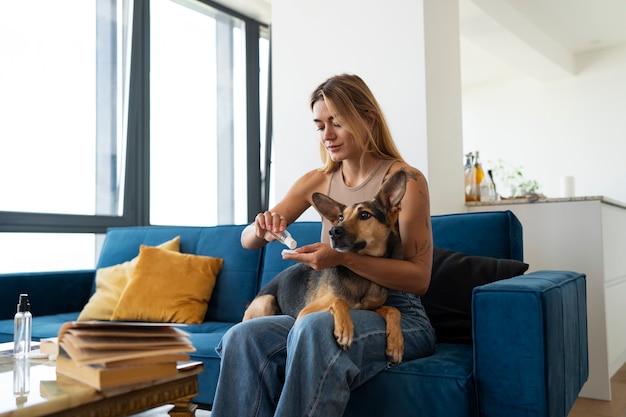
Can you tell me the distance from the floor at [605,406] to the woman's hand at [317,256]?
1715mm

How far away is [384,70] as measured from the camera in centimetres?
304

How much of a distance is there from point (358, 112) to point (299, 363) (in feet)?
2.44

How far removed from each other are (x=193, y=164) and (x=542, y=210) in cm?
261

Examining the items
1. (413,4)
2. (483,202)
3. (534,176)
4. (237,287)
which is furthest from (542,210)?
(534,176)

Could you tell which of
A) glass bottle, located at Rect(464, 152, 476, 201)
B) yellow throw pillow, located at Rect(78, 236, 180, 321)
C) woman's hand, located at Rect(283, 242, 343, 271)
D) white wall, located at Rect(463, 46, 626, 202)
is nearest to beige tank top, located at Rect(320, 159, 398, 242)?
woman's hand, located at Rect(283, 242, 343, 271)

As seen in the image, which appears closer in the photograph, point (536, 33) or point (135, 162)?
point (135, 162)

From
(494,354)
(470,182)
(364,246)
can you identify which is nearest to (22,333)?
(364,246)

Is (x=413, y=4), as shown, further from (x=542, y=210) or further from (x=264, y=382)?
(x=264, y=382)

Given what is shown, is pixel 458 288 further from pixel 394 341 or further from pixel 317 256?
pixel 317 256

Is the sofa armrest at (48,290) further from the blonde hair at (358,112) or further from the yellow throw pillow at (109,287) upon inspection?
the blonde hair at (358,112)

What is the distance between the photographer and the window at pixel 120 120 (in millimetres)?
3479

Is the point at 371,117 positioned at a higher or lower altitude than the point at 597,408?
higher

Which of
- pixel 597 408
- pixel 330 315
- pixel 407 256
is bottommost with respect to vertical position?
pixel 597 408

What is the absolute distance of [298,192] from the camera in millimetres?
1882
